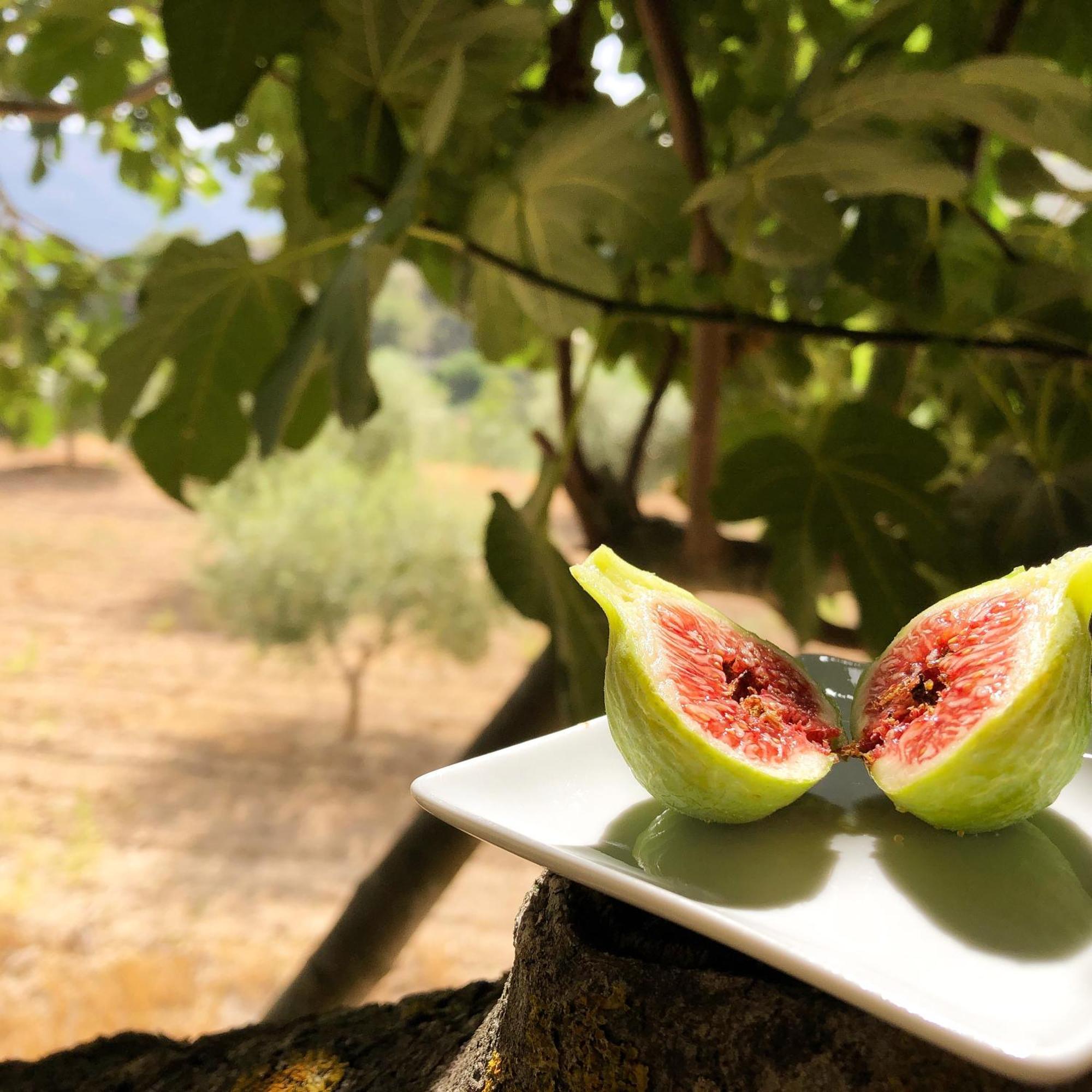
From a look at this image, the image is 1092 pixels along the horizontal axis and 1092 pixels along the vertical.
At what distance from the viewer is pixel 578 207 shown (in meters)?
0.86

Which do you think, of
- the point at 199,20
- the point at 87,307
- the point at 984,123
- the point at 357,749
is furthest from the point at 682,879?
the point at 357,749

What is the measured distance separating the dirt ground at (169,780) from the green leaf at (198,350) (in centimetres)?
49

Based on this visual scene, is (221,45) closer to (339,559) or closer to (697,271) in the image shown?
(697,271)

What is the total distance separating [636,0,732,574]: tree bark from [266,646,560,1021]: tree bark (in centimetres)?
23

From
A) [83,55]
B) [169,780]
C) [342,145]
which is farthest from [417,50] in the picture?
[169,780]

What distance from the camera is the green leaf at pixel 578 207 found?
2.54 ft

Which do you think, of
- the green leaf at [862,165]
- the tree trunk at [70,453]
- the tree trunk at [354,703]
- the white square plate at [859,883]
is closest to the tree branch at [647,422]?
the green leaf at [862,165]

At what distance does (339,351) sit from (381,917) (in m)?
0.58

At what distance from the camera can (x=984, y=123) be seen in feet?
2.08

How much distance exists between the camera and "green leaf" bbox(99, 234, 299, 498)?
833 mm

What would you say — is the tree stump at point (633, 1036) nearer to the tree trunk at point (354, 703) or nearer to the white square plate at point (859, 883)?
the white square plate at point (859, 883)

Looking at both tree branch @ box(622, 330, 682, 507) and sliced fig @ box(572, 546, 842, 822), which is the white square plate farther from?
tree branch @ box(622, 330, 682, 507)

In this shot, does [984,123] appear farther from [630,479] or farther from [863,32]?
[630,479]

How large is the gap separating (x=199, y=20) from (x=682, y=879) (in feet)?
2.25
